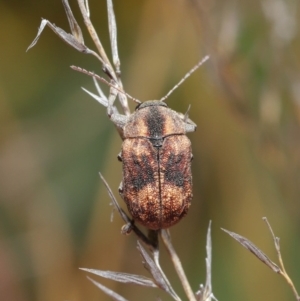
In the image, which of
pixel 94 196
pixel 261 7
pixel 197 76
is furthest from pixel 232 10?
pixel 94 196

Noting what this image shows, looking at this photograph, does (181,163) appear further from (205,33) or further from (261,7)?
Result: (261,7)

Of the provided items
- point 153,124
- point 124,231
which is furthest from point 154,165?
point 124,231

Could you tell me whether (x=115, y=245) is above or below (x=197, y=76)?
below

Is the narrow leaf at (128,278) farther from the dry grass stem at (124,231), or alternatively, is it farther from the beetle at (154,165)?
the beetle at (154,165)

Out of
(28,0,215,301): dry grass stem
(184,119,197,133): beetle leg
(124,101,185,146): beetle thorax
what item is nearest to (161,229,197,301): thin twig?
(28,0,215,301): dry grass stem

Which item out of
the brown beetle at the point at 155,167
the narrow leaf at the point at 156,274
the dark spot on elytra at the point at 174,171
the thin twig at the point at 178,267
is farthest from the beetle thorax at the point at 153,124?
the narrow leaf at the point at 156,274

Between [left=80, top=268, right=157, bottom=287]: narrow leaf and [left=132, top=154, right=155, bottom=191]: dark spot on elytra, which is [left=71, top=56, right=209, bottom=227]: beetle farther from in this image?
[left=80, top=268, right=157, bottom=287]: narrow leaf
